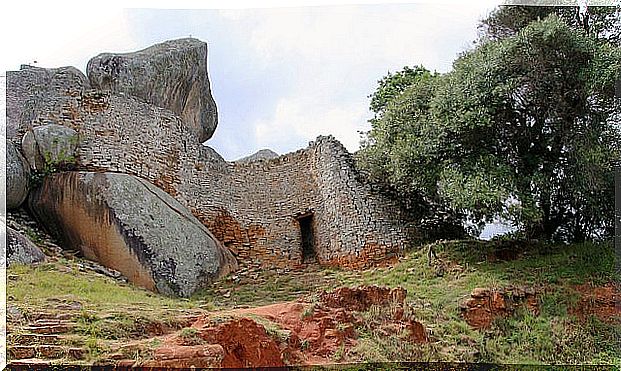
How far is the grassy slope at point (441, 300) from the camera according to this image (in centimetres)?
402

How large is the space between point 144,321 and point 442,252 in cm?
296

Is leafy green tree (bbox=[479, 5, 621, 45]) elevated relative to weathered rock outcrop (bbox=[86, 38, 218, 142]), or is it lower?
lower

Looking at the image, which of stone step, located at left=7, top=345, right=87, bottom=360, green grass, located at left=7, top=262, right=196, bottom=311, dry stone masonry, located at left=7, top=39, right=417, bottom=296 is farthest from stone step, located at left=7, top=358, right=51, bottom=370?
dry stone masonry, located at left=7, top=39, right=417, bottom=296

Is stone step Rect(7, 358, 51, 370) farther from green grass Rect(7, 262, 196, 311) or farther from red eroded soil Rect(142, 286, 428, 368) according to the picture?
green grass Rect(7, 262, 196, 311)

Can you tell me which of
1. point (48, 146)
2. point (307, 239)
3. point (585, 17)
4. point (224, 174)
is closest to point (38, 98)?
point (48, 146)

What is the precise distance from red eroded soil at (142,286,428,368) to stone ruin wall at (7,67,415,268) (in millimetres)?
1898

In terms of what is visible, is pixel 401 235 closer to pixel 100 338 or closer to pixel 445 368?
pixel 445 368

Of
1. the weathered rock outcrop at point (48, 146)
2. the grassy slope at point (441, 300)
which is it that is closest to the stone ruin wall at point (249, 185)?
the weathered rock outcrop at point (48, 146)

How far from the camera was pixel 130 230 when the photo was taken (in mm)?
5684

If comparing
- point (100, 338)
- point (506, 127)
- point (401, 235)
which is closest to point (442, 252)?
point (401, 235)

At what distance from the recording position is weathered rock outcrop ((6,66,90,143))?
21.3 feet

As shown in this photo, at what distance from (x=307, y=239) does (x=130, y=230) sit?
7.27 feet

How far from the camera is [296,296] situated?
17.9 ft

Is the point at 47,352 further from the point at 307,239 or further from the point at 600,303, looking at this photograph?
the point at 307,239
